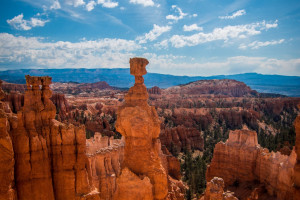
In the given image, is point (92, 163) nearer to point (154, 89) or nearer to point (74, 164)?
point (74, 164)

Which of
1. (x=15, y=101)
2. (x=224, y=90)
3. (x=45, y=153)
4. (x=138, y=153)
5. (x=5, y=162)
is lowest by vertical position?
(x=15, y=101)

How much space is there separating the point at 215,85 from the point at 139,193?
9621 centimetres

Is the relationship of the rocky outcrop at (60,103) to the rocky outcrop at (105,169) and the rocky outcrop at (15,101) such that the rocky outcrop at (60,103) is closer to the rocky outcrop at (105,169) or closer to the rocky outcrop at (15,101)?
the rocky outcrop at (15,101)

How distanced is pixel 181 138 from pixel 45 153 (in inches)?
1017

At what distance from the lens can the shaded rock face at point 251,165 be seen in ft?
34.9

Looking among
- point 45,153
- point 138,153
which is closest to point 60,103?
point 45,153

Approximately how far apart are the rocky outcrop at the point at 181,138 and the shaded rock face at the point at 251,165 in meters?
13.4

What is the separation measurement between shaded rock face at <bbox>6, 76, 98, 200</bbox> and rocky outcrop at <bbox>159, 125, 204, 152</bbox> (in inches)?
874

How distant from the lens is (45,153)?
5.74 meters

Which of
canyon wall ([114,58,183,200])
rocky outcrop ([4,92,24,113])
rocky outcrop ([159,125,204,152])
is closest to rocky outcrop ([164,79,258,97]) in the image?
rocky outcrop ([159,125,204,152])

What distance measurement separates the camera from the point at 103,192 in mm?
10773

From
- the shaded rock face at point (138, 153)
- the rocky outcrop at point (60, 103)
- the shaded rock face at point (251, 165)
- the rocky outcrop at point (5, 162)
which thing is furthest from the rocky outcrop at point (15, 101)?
the rocky outcrop at point (5, 162)

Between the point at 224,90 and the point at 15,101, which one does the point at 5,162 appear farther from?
the point at 224,90

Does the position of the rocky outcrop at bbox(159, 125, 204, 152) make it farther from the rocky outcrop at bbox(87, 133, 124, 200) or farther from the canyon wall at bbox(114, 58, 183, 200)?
the canyon wall at bbox(114, 58, 183, 200)
